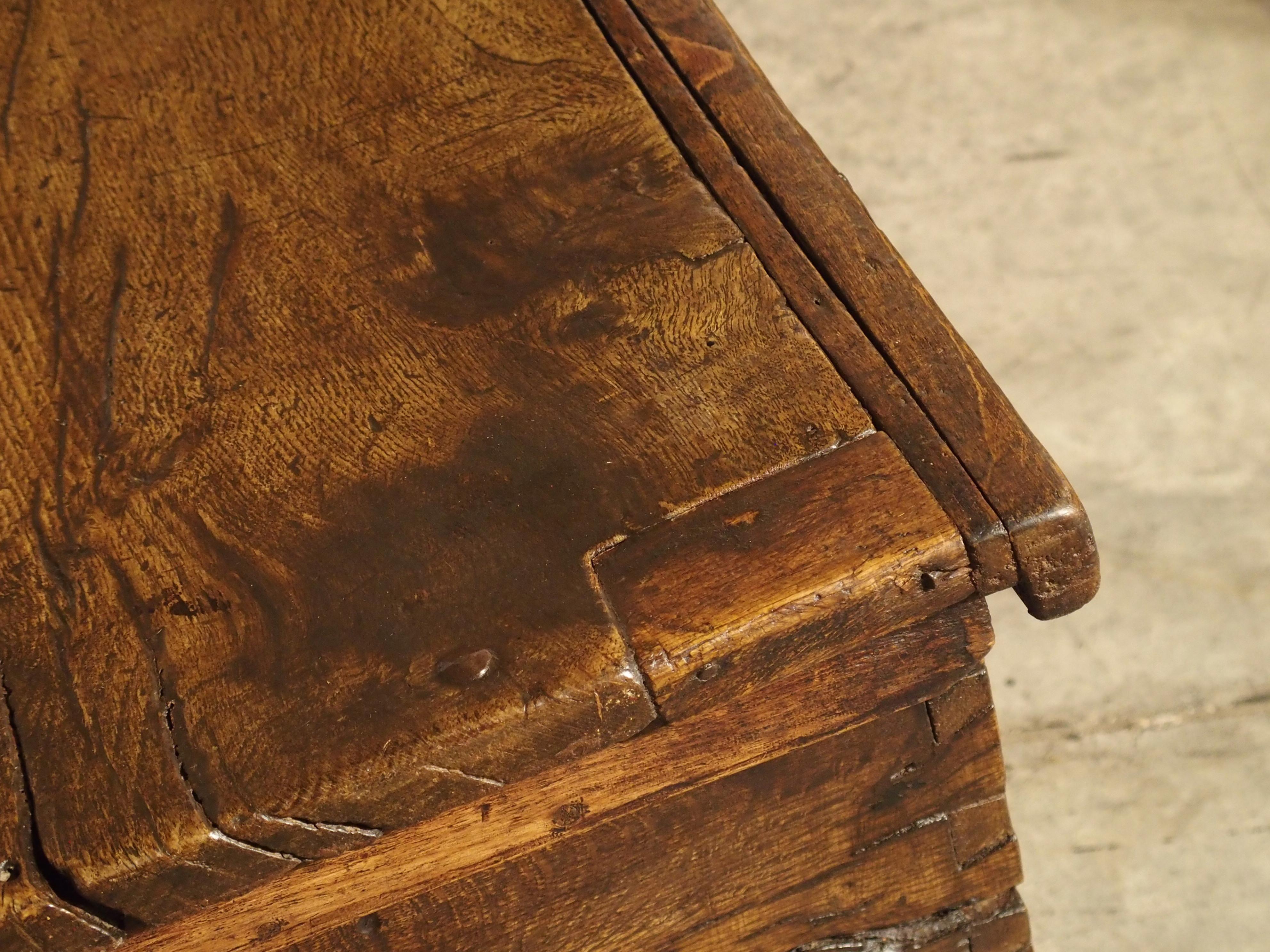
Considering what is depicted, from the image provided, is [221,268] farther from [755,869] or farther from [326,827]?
[755,869]

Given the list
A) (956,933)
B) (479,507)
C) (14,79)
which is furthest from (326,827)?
(14,79)

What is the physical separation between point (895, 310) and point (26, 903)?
524mm

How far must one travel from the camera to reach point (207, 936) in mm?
686

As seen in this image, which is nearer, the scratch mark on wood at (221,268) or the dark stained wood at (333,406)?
the dark stained wood at (333,406)

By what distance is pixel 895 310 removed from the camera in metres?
0.73

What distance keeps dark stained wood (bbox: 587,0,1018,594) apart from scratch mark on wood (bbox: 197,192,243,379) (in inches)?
10.9

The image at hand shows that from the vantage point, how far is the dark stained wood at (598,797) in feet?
2.25

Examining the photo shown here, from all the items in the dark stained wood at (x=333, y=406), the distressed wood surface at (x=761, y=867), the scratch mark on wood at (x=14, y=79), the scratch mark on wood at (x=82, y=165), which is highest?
the scratch mark on wood at (x=14, y=79)

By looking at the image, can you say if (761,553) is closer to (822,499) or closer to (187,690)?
(822,499)

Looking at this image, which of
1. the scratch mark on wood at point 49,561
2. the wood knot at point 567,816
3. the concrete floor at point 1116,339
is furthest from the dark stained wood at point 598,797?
the concrete floor at point 1116,339

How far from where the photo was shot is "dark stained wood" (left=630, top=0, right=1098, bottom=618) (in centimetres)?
64

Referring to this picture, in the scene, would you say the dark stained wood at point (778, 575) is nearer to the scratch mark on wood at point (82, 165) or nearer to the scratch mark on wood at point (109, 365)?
the scratch mark on wood at point (109, 365)

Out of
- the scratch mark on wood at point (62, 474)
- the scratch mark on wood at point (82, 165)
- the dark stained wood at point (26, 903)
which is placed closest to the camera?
the dark stained wood at point (26, 903)

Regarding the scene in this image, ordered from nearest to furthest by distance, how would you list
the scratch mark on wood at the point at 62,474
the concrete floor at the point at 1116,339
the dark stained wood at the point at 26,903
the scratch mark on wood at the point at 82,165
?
1. the dark stained wood at the point at 26,903
2. the scratch mark on wood at the point at 62,474
3. the scratch mark on wood at the point at 82,165
4. the concrete floor at the point at 1116,339
